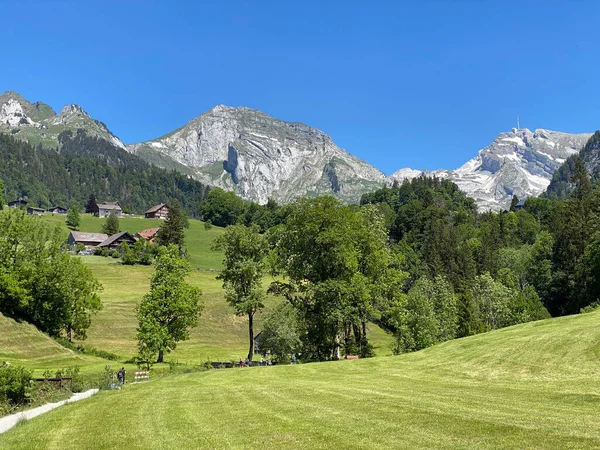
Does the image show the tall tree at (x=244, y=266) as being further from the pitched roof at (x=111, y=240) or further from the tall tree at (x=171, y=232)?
the pitched roof at (x=111, y=240)

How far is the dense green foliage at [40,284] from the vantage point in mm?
58938

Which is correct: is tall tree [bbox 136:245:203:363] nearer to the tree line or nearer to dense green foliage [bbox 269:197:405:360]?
the tree line

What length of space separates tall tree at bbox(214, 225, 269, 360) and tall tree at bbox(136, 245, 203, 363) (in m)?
5.24

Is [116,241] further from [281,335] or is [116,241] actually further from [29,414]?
[29,414]

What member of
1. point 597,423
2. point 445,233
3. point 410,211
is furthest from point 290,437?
point 410,211

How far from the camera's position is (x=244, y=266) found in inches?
2080

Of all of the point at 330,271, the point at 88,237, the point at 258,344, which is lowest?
the point at 258,344

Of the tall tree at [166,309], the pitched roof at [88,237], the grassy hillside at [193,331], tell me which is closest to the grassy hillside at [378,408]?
the tall tree at [166,309]

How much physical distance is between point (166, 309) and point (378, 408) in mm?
40617

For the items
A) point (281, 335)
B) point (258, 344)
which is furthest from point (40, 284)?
point (281, 335)

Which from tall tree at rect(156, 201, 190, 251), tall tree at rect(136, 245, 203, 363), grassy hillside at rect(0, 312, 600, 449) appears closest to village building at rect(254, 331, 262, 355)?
tall tree at rect(136, 245, 203, 363)

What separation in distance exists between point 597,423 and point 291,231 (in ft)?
120

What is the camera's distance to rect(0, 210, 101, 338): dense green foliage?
58.9 m

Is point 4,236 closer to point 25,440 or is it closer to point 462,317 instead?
point 25,440
